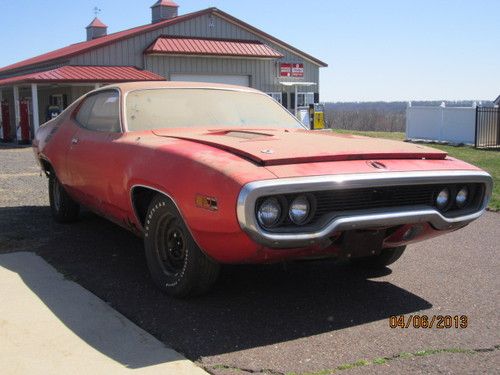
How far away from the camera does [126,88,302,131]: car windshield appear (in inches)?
191

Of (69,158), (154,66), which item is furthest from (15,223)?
(154,66)

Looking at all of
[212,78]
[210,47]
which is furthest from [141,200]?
[212,78]

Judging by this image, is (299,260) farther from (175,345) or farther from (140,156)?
(140,156)

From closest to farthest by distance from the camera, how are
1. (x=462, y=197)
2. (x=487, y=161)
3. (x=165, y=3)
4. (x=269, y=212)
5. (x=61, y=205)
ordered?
(x=269, y=212), (x=462, y=197), (x=61, y=205), (x=487, y=161), (x=165, y=3)

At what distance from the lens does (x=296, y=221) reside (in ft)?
11.0

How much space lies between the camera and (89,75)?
2178cm

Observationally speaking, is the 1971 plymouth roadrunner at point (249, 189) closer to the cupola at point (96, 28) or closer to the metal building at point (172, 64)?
the metal building at point (172, 64)

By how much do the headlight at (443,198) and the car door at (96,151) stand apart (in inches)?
89.1

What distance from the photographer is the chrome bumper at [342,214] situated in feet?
10.3

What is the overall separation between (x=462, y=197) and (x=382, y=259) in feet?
3.02

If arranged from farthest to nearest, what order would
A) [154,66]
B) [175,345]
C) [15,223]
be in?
[154,66]
[15,223]
[175,345]

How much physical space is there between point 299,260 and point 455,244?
8.65 feet

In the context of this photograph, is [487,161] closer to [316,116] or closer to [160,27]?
[316,116]

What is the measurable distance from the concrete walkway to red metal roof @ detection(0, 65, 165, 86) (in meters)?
17.8
